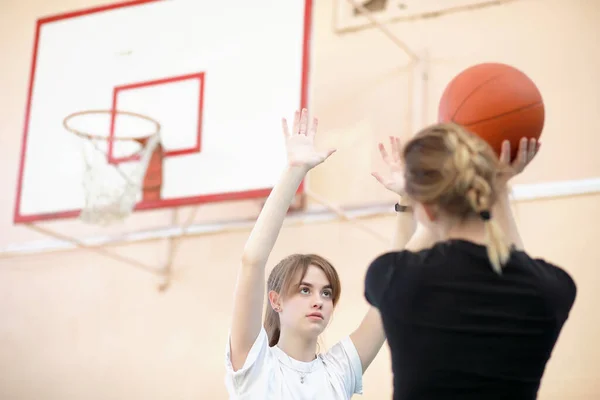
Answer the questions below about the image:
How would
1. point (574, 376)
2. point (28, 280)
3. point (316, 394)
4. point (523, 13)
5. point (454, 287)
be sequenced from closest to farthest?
point (454, 287) → point (316, 394) → point (574, 376) → point (523, 13) → point (28, 280)

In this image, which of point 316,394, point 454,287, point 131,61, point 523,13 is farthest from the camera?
point 131,61

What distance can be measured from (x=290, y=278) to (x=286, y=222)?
2.87 meters

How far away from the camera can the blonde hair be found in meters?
1.51

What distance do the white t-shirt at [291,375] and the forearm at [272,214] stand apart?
356mm

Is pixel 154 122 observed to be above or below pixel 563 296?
above

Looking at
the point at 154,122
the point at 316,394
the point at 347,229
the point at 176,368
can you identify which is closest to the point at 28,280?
the point at 176,368

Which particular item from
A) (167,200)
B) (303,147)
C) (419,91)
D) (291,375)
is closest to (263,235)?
(303,147)

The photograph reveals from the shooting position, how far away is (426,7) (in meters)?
5.39

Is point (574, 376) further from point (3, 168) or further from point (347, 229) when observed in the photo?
point (3, 168)

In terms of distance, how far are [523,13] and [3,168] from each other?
4.24 meters

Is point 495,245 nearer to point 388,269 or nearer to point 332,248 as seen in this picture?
point 388,269

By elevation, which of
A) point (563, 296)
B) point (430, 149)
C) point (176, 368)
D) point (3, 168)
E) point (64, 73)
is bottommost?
point (176, 368)

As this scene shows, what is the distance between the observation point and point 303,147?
2.03 m

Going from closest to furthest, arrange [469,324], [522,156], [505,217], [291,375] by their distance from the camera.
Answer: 1. [469,324]
2. [505,217]
3. [522,156]
4. [291,375]
